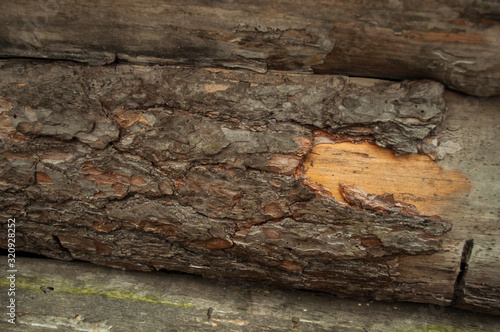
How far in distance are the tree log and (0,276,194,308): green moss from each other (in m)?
0.34

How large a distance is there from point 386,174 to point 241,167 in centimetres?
67

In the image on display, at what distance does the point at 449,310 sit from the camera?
212 centimetres

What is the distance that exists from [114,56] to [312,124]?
971 mm

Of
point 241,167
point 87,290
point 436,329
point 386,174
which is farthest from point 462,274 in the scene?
point 87,290

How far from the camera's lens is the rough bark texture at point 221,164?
1768mm

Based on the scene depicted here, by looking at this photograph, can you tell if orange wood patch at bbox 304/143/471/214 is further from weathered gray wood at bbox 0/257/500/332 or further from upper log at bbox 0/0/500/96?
weathered gray wood at bbox 0/257/500/332

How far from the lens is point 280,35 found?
1.70 m

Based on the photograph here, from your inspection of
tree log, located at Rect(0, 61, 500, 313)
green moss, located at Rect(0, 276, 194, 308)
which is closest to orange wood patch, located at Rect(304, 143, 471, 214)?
tree log, located at Rect(0, 61, 500, 313)

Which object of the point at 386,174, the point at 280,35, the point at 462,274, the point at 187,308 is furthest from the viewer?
the point at 187,308

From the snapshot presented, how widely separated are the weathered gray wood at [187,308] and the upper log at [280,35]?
1.21 meters

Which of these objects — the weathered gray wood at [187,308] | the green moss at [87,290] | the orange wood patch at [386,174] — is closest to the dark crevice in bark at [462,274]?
the weathered gray wood at [187,308]

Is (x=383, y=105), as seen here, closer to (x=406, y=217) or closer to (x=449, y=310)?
(x=406, y=217)

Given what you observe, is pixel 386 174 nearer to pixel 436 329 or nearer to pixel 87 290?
pixel 436 329

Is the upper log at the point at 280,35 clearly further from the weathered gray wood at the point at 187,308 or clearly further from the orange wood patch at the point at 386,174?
the weathered gray wood at the point at 187,308
